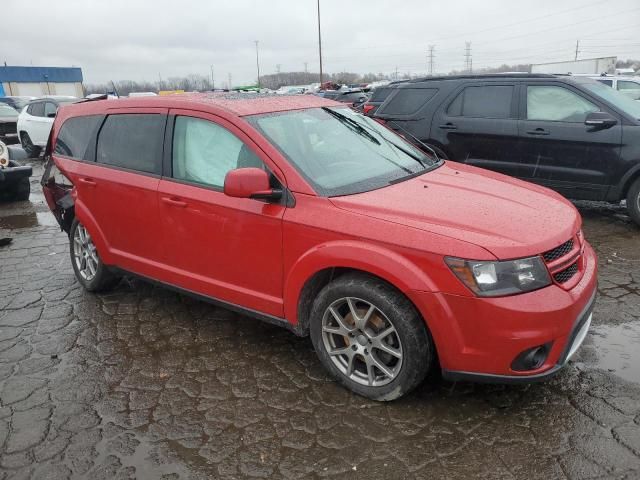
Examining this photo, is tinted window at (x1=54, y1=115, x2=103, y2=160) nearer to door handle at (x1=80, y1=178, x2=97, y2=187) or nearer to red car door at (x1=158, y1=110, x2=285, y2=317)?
door handle at (x1=80, y1=178, x2=97, y2=187)

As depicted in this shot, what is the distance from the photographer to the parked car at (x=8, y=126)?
16.2m

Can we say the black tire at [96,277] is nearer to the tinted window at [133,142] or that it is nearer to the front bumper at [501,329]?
the tinted window at [133,142]

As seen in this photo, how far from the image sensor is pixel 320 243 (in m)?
3.02

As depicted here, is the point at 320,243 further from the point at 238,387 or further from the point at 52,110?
the point at 52,110

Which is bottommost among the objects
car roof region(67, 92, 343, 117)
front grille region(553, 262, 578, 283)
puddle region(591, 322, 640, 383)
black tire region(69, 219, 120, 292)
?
puddle region(591, 322, 640, 383)

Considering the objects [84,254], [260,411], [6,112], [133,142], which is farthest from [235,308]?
[6,112]

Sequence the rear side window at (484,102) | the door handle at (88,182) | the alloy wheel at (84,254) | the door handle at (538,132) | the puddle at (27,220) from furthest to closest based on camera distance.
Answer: the puddle at (27,220) → the rear side window at (484,102) → the door handle at (538,132) → the alloy wheel at (84,254) → the door handle at (88,182)

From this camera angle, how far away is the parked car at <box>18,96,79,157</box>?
14344 mm

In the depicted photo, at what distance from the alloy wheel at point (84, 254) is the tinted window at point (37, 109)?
11.6 metres

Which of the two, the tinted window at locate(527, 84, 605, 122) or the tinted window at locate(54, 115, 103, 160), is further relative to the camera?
the tinted window at locate(527, 84, 605, 122)

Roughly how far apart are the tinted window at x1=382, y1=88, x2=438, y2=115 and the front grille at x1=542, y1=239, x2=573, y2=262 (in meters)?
4.76

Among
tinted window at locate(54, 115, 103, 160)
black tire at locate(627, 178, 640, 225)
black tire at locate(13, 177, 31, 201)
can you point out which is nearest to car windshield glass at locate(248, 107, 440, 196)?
tinted window at locate(54, 115, 103, 160)

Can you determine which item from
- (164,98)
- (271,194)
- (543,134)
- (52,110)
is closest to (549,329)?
(271,194)

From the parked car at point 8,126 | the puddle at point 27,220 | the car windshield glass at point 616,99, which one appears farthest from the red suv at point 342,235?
the parked car at point 8,126
